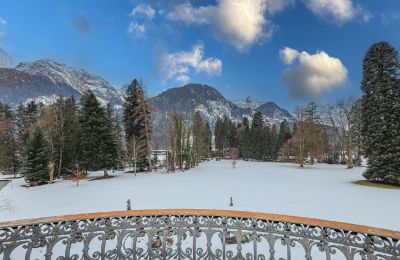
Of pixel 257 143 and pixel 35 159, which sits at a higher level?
pixel 257 143

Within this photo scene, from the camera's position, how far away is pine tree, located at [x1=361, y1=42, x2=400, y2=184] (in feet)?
66.7

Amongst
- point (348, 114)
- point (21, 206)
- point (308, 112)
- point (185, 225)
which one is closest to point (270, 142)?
point (308, 112)

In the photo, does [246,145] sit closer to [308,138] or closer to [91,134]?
[308,138]

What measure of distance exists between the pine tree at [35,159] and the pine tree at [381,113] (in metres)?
29.6

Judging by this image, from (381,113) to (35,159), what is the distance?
3105cm

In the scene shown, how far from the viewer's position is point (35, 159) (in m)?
24.8

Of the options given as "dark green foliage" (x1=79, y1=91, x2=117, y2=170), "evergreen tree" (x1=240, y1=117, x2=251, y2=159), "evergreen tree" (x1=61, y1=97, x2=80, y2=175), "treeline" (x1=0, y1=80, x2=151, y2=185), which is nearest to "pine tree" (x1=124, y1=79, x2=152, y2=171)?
"treeline" (x1=0, y1=80, x2=151, y2=185)

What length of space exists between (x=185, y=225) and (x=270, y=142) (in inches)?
2647

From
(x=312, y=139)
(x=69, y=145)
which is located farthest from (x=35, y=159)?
(x=312, y=139)

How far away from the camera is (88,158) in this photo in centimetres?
2867

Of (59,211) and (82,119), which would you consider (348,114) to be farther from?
(59,211)

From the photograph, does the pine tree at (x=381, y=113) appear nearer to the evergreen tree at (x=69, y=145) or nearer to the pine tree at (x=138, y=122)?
the pine tree at (x=138, y=122)

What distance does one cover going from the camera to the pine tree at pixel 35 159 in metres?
24.7

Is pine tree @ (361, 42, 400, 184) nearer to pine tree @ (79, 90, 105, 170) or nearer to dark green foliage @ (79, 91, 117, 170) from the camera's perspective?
dark green foliage @ (79, 91, 117, 170)
